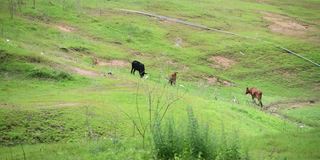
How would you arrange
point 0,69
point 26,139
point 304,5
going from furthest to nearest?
point 304,5
point 0,69
point 26,139

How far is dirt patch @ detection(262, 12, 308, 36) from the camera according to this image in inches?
2615

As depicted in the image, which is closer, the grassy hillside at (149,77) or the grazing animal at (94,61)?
the grassy hillside at (149,77)

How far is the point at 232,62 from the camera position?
175ft

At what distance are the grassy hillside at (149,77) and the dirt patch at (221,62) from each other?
115 mm

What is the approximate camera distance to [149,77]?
42844 mm

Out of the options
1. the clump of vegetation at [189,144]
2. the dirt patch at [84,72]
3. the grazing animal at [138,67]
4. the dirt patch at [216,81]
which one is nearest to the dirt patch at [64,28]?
the grazing animal at [138,67]

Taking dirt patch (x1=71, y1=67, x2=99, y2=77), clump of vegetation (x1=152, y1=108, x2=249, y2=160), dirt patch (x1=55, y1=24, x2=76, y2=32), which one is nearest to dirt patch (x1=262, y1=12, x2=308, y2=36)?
dirt patch (x1=55, y1=24, x2=76, y2=32)

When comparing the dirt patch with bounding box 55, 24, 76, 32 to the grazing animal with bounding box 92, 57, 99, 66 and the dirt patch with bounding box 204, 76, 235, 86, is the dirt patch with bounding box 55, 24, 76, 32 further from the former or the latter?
the dirt patch with bounding box 204, 76, 235, 86

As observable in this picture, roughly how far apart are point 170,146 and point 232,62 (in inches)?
1559

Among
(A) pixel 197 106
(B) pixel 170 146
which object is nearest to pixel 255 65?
(A) pixel 197 106

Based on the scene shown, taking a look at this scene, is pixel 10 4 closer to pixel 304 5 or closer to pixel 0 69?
pixel 0 69

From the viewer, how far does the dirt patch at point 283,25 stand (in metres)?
66.4

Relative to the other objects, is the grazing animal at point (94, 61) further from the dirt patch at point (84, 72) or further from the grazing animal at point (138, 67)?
the dirt patch at point (84, 72)

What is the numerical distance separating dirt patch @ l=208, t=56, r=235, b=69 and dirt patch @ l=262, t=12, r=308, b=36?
15069mm
